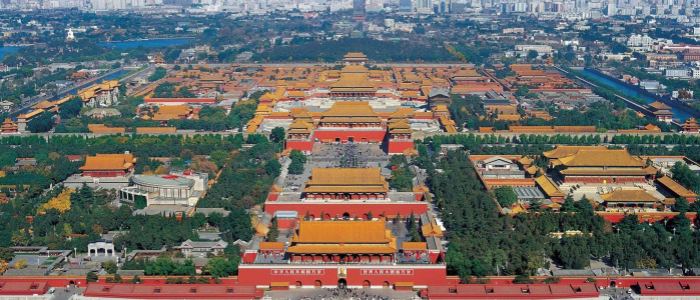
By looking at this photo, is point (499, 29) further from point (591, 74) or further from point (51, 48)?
point (51, 48)

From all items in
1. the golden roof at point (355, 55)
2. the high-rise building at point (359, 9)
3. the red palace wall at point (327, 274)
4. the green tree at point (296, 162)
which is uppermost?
the high-rise building at point (359, 9)

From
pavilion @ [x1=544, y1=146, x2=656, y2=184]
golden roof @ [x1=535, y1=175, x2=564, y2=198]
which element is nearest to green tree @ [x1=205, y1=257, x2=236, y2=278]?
golden roof @ [x1=535, y1=175, x2=564, y2=198]

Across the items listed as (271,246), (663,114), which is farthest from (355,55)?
(271,246)

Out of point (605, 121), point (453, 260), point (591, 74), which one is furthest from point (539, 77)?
point (453, 260)

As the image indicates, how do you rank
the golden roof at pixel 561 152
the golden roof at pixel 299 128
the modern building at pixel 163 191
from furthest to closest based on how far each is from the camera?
the golden roof at pixel 299 128
the golden roof at pixel 561 152
the modern building at pixel 163 191

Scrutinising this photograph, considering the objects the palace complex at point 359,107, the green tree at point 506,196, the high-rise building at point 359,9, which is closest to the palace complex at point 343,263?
the green tree at point 506,196

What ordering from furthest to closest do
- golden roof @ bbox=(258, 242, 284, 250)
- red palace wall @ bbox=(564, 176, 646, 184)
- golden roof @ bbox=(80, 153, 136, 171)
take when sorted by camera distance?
golden roof @ bbox=(80, 153, 136, 171) → red palace wall @ bbox=(564, 176, 646, 184) → golden roof @ bbox=(258, 242, 284, 250)

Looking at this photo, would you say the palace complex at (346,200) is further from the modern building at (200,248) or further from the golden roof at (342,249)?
the golden roof at (342,249)

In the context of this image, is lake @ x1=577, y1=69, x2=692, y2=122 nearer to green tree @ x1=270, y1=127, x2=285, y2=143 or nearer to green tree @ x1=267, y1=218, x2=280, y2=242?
green tree @ x1=270, y1=127, x2=285, y2=143
